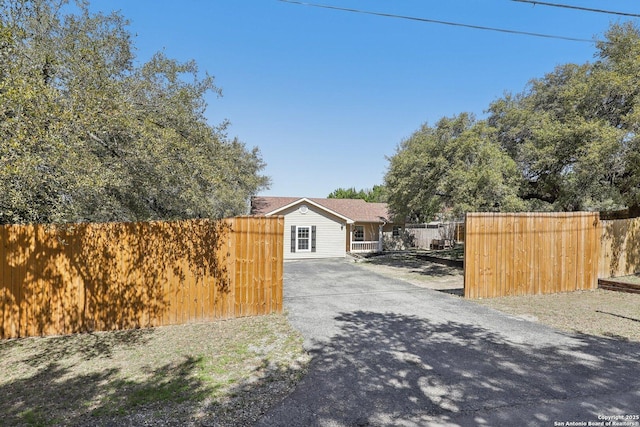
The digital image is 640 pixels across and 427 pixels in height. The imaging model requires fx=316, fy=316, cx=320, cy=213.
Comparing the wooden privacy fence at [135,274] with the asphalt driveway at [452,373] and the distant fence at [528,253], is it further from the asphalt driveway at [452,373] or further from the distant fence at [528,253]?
the distant fence at [528,253]

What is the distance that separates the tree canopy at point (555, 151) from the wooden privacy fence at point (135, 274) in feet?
28.4

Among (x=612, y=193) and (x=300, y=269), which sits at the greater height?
(x=612, y=193)

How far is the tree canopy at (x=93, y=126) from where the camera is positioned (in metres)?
4.37

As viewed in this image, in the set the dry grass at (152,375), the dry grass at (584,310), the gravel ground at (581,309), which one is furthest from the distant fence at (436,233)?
the dry grass at (152,375)

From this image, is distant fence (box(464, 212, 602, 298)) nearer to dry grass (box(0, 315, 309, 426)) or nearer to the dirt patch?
the dirt patch

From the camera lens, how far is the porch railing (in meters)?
23.6

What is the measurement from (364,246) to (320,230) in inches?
193

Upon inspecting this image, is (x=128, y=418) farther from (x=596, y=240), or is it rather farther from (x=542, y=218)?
(x=596, y=240)

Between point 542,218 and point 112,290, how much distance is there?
1060 centimetres

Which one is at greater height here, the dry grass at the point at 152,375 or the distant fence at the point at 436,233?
the distant fence at the point at 436,233

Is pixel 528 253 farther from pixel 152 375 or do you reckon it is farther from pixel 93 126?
pixel 93 126

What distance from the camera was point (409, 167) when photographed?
49.0ft

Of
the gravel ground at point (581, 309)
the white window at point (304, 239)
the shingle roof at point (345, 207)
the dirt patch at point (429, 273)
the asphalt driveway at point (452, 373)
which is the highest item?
the shingle roof at point (345, 207)

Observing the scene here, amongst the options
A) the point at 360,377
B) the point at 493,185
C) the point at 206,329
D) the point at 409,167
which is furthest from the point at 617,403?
the point at 409,167
